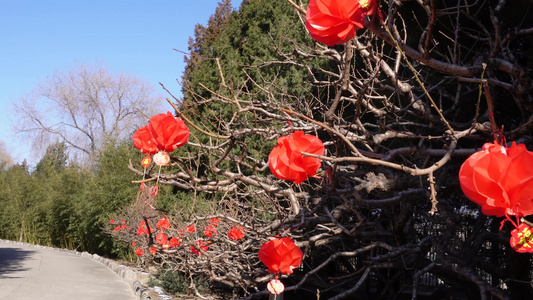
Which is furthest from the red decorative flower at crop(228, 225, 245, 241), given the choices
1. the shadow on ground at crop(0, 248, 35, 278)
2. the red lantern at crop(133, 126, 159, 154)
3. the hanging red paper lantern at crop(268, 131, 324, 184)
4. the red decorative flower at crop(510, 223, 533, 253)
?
the shadow on ground at crop(0, 248, 35, 278)

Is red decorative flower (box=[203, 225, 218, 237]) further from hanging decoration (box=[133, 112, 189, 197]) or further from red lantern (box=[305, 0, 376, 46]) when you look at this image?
red lantern (box=[305, 0, 376, 46])

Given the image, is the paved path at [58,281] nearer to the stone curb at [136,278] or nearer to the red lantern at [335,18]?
the stone curb at [136,278]

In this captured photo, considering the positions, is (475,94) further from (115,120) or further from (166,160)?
(115,120)

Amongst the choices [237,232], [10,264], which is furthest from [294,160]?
[10,264]

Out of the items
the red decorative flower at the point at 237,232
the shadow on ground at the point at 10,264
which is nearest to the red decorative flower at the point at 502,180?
the red decorative flower at the point at 237,232

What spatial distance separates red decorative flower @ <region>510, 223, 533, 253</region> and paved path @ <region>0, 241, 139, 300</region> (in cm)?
946

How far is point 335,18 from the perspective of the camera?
97.4 inches

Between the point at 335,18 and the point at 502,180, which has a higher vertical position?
the point at 335,18

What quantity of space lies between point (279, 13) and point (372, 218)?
19.8ft

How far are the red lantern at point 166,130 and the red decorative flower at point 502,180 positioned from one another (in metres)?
2.05

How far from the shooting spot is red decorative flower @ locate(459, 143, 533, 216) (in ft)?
6.84

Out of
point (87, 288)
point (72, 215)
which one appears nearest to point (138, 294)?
point (87, 288)

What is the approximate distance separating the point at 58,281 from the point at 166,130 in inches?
414

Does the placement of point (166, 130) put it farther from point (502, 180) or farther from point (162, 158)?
point (502, 180)
